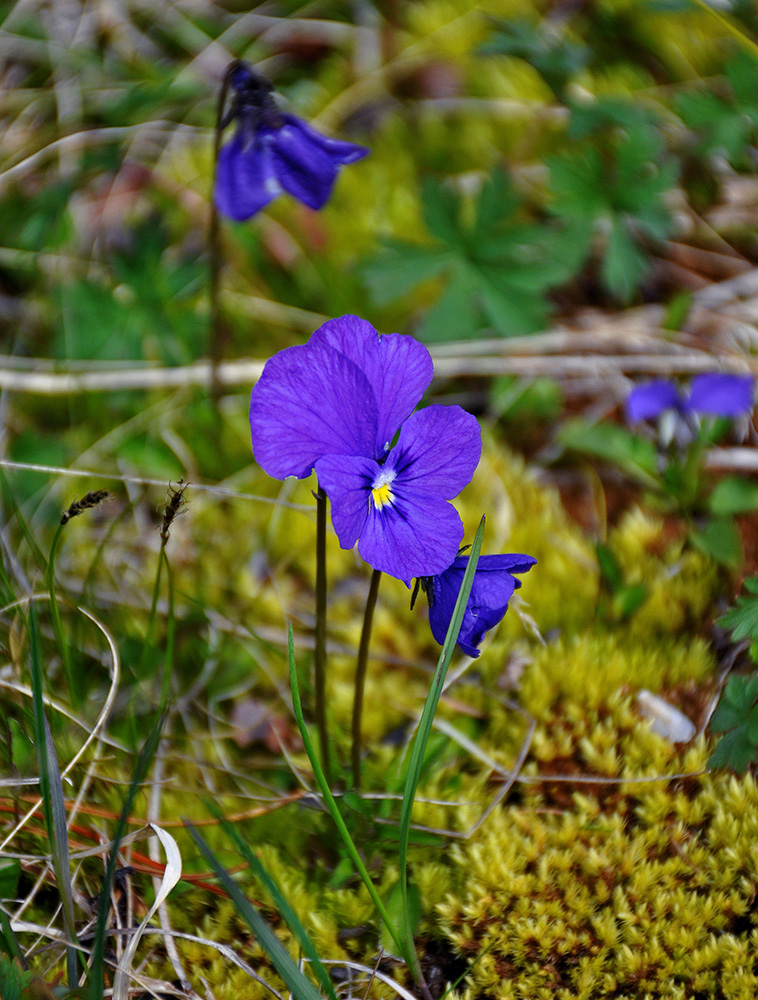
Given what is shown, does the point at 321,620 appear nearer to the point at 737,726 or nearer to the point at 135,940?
the point at 135,940

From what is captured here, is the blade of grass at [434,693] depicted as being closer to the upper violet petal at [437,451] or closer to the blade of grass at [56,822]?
the upper violet petal at [437,451]

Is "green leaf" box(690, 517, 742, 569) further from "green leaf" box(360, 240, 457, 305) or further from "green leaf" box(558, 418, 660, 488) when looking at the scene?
"green leaf" box(360, 240, 457, 305)

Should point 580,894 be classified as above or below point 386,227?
below

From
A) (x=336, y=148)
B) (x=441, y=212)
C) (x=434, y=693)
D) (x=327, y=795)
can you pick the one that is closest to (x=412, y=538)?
(x=434, y=693)

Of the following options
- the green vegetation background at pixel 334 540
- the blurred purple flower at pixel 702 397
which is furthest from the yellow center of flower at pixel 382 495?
the blurred purple flower at pixel 702 397

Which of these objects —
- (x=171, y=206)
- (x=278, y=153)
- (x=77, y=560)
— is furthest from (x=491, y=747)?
(x=171, y=206)

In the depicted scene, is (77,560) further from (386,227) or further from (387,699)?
(386,227)
